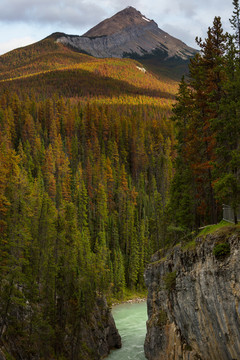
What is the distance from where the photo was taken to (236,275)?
18672 mm

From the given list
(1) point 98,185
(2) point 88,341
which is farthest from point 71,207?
(1) point 98,185

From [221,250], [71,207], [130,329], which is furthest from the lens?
[130,329]

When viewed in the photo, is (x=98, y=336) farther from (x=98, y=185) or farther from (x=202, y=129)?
(x=98, y=185)

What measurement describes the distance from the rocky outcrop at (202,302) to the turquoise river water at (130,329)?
295 inches

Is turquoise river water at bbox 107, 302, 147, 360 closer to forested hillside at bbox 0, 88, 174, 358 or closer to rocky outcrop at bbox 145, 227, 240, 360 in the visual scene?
forested hillside at bbox 0, 88, 174, 358

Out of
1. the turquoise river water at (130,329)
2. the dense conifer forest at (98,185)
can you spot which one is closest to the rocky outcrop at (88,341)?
the dense conifer forest at (98,185)

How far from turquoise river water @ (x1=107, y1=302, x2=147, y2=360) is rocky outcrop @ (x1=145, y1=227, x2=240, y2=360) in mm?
7503

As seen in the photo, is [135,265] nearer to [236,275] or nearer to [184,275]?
[184,275]

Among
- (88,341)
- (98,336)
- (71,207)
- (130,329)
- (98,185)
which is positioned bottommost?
(130,329)

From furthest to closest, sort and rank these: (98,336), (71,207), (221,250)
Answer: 1. (71,207)
2. (98,336)
3. (221,250)

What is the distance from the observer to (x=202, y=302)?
22719mm

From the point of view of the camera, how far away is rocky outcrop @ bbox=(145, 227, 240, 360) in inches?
757

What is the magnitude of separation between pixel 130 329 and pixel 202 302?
31.8m

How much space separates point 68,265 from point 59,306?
456 centimetres
